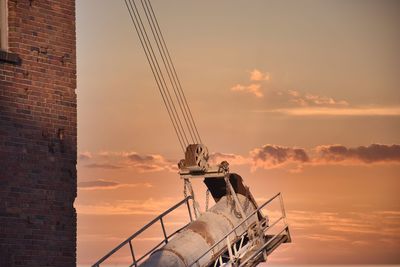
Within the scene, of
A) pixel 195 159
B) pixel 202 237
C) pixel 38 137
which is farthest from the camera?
pixel 195 159

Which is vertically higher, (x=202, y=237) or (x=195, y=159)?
(x=195, y=159)

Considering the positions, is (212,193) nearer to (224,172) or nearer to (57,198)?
(224,172)

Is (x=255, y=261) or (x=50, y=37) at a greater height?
(x=50, y=37)

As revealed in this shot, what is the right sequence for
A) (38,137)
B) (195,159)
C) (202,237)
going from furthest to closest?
1. (195,159)
2. (202,237)
3. (38,137)

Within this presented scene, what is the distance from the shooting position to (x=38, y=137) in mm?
21109

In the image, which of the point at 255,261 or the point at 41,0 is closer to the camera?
the point at 41,0

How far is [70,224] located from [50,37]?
320cm

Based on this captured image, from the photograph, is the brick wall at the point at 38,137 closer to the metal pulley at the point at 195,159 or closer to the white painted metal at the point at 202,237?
the white painted metal at the point at 202,237

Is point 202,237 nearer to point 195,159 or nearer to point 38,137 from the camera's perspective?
point 195,159

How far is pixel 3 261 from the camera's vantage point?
67.0 feet

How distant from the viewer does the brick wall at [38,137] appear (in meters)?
20.6

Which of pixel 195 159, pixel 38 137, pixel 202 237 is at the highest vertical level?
pixel 195 159

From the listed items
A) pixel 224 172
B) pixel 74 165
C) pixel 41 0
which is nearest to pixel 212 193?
pixel 224 172

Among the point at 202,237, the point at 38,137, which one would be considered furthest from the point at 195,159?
the point at 38,137
